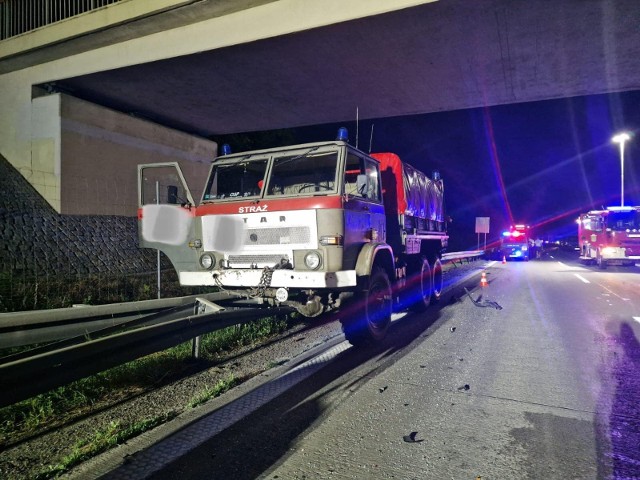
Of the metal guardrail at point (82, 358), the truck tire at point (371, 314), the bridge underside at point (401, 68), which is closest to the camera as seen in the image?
the metal guardrail at point (82, 358)

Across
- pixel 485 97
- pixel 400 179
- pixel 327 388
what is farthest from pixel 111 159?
pixel 485 97

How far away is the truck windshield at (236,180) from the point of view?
236 inches

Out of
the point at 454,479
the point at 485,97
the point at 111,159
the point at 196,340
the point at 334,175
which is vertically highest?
the point at 485,97

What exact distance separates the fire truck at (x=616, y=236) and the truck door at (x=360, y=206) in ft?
61.4

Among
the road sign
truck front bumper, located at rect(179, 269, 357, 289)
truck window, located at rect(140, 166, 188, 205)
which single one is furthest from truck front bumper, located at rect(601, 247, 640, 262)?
truck front bumper, located at rect(179, 269, 357, 289)

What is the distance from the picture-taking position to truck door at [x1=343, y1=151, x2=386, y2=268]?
17.7 feet

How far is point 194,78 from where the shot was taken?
11.2 metres

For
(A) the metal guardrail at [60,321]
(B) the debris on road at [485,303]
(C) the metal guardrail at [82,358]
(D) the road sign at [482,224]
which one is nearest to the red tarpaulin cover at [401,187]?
(B) the debris on road at [485,303]

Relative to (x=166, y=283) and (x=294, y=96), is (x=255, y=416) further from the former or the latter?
(x=294, y=96)

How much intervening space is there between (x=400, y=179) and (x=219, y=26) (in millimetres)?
5715

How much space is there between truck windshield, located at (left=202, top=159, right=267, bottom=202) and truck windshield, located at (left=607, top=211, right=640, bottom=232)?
818 inches

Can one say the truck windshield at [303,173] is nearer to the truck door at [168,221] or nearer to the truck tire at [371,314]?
the truck door at [168,221]

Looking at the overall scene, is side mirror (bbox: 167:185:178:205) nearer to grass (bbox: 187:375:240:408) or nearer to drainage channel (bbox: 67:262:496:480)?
grass (bbox: 187:375:240:408)

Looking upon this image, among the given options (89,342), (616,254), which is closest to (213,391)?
(89,342)
